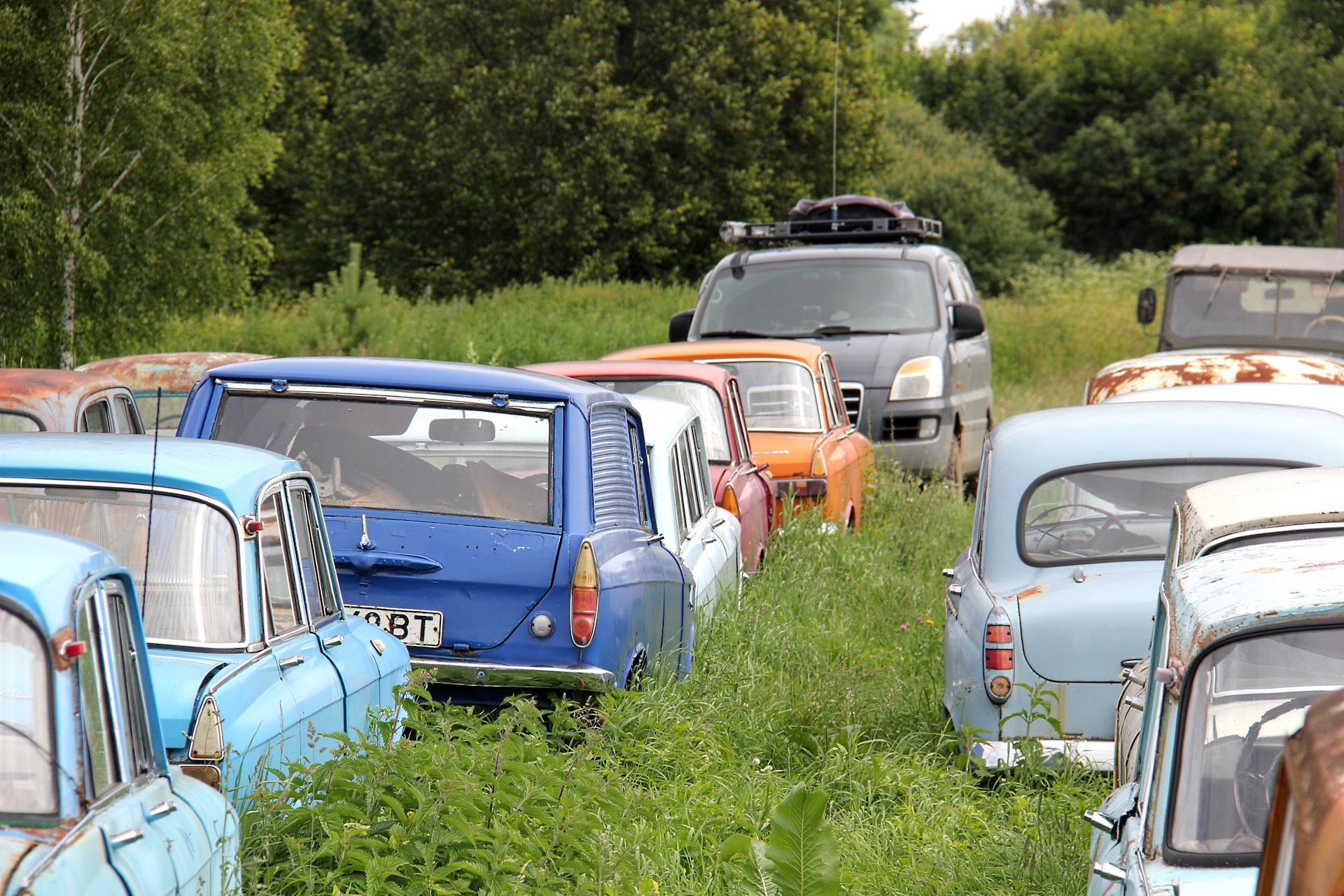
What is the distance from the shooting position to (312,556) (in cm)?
468

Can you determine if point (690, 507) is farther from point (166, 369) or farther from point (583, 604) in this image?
point (166, 369)

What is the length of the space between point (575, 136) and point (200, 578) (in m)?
33.0

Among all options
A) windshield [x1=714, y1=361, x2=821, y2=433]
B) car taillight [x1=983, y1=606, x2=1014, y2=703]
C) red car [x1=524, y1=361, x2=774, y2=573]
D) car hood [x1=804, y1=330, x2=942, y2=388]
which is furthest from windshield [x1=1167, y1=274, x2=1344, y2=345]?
car taillight [x1=983, y1=606, x2=1014, y2=703]

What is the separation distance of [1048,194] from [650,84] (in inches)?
758

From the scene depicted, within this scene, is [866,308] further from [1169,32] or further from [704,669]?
[1169,32]

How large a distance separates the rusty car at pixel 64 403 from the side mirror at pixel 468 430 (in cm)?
163

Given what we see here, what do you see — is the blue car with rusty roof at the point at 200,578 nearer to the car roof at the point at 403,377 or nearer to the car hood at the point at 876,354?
the car roof at the point at 403,377

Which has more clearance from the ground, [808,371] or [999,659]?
[808,371]

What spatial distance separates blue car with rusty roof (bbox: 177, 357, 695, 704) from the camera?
5.59 meters

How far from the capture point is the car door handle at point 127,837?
258cm

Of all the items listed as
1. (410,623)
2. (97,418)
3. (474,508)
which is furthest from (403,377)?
A: (97,418)

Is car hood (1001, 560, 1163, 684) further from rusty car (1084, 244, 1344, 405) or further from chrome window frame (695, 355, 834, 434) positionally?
rusty car (1084, 244, 1344, 405)

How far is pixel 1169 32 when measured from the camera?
179 feet

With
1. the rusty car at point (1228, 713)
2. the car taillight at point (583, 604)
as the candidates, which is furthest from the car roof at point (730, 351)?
the rusty car at point (1228, 713)
